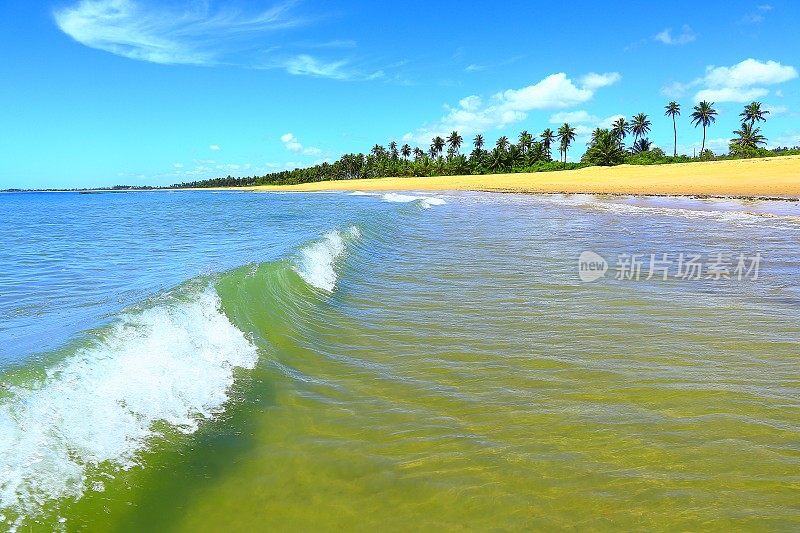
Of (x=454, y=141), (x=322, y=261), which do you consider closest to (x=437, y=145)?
(x=454, y=141)

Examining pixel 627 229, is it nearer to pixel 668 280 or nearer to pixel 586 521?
pixel 668 280

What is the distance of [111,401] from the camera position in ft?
13.8

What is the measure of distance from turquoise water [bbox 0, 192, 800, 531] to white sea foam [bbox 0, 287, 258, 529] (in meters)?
0.02

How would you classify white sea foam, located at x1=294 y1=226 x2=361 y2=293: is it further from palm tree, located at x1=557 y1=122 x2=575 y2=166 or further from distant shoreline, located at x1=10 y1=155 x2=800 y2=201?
palm tree, located at x1=557 y1=122 x2=575 y2=166

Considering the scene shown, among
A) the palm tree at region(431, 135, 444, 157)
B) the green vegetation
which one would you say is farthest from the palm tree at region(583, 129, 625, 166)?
the palm tree at region(431, 135, 444, 157)

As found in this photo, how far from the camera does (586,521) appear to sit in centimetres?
291

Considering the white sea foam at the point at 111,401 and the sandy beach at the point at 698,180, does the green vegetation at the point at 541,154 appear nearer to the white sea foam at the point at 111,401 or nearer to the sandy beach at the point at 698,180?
the sandy beach at the point at 698,180

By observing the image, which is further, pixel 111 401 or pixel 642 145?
pixel 642 145

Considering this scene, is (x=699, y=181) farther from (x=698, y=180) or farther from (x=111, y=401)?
(x=111, y=401)

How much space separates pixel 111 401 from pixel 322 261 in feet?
26.2

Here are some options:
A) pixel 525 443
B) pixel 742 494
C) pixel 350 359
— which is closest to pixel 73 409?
pixel 350 359

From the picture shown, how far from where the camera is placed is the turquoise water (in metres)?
3.07

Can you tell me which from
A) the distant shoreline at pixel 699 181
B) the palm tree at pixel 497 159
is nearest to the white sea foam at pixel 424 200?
the distant shoreline at pixel 699 181

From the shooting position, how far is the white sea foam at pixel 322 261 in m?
10.1
